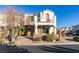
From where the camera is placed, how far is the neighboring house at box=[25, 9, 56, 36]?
174 inches

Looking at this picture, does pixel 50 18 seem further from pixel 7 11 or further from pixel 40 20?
pixel 7 11

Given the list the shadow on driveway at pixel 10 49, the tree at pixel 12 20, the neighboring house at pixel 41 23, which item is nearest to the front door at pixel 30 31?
the neighboring house at pixel 41 23

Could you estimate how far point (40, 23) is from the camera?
445 centimetres

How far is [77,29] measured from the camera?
175 inches

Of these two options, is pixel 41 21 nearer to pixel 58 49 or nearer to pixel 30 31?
pixel 30 31

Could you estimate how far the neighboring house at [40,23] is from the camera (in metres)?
4.43

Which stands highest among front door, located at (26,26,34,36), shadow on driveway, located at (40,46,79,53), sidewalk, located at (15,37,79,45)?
front door, located at (26,26,34,36)

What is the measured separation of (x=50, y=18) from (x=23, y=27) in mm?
482

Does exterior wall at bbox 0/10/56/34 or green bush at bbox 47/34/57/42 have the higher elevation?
exterior wall at bbox 0/10/56/34

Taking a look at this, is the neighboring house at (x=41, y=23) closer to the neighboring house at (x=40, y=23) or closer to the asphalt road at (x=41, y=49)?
the neighboring house at (x=40, y=23)

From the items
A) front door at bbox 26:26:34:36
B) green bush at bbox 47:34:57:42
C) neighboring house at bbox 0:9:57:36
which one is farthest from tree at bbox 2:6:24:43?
green bush at bbox 47:34:57:42

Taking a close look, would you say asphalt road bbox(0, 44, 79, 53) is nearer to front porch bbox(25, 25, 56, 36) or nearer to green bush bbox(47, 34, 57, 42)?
green bush bbox(47, 34, 57, 42)

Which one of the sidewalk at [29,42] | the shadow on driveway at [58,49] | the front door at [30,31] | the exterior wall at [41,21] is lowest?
the shadow on driveway at [58,49]
